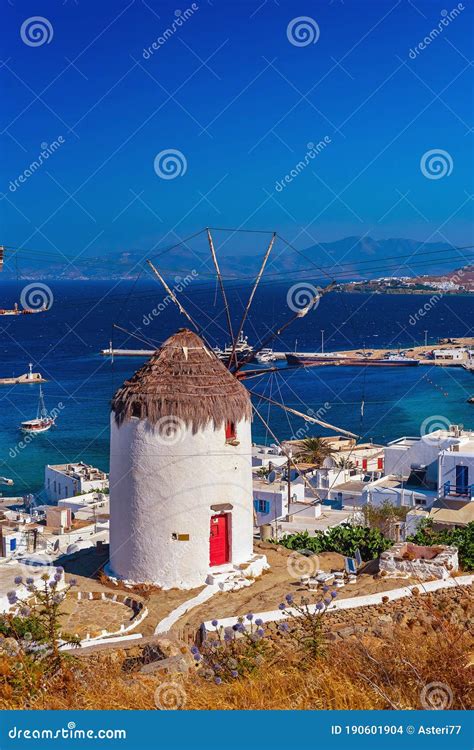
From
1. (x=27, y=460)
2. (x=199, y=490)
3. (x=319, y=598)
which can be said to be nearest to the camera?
(x=319, y=598)

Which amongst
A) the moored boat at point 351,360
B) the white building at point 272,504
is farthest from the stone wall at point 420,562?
the moored boat at point 351,360

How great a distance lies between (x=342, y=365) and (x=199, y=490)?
256 ft

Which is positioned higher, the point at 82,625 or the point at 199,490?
the point at 199,490

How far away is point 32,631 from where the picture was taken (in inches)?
365

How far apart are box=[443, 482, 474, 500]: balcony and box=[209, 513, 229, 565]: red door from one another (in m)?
11.2

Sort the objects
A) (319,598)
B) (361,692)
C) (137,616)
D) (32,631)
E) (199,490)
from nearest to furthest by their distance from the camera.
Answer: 1. (361,692)
2. (32,631)
3. (319,598)
4. (137,616)
5. (199,490)

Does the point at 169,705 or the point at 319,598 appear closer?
the point at 169,705

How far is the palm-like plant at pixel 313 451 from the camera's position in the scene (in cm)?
4028

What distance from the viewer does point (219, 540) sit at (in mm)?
15086

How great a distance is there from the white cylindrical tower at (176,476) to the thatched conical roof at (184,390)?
2 cm

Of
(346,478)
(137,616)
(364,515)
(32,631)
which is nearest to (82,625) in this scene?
(137,616)

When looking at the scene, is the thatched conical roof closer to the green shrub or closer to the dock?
the green shrub

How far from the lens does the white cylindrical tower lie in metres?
14.6

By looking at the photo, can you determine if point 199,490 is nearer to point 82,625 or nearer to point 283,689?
point 82,625
